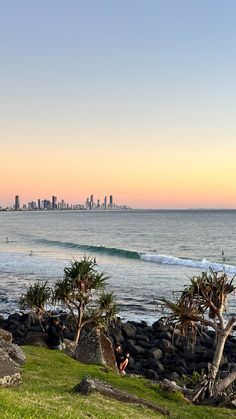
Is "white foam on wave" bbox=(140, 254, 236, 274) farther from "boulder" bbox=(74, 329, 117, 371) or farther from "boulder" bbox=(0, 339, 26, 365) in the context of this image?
"boulder" bbox=(0, 339, 26, 365)

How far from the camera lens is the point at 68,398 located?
15188mm

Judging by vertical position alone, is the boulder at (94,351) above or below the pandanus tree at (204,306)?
below

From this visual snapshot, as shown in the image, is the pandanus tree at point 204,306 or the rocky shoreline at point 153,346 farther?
the rocky shoreline at point 153,346

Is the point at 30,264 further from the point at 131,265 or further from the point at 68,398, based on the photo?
the point at 68,398

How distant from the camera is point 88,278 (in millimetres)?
28891

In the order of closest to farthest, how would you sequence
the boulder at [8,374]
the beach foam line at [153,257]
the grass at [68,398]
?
the grass at [68,398] → the boulder at [8,374] → the beach foam line at [153,257]

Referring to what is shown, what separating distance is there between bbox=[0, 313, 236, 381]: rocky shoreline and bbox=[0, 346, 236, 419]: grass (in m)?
7.41

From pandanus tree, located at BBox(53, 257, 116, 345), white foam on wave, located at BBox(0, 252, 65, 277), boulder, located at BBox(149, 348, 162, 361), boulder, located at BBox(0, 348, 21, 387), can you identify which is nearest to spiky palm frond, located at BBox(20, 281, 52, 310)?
pandanus tree, located at BBox(53, 257, 116, 345)

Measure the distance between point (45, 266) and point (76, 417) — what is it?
2661 inches

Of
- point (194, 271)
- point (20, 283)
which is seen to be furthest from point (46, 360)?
point (194, 271)

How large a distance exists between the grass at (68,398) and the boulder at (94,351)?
2.62 feet

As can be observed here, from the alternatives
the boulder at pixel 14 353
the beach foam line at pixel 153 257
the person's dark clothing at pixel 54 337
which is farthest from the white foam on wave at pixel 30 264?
the boulder at pixel 14 353

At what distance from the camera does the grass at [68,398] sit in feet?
40.4

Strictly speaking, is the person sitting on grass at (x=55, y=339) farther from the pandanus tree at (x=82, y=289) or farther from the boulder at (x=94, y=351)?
the boulder at (x=94, y=351)
